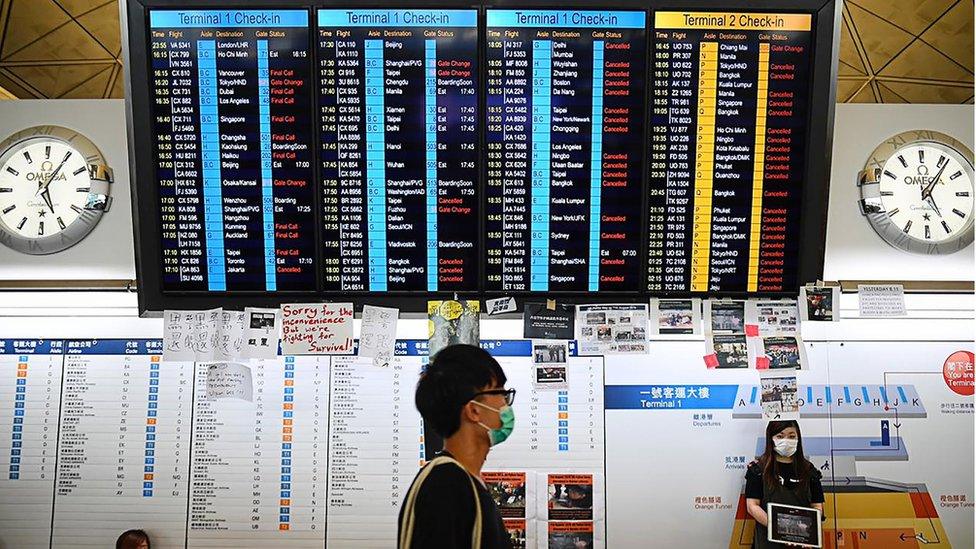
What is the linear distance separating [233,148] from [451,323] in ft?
3.22

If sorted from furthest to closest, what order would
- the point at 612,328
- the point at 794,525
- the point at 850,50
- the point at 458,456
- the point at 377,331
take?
the point at 850,50 → the point at 794,525 → the point at 612,328 → the point at 377,331 → the point at 458,456

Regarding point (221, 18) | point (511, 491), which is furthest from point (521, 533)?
point (221, 18)

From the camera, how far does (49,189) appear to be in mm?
3492

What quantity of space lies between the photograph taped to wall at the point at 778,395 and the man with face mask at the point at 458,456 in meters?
1.39

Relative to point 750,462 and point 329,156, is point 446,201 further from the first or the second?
point 750,462

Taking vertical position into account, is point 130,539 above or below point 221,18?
below

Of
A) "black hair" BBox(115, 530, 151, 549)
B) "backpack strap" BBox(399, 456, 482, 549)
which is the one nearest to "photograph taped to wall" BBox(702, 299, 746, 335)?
"backpack strap" BBox(399, 456, 482, 549)

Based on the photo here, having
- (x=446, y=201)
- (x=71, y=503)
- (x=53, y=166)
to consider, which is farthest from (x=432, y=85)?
(x=71, y=503)

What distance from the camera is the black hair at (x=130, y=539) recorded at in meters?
3.36

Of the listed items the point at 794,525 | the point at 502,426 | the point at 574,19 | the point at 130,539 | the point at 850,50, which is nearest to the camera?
the point at 502,426

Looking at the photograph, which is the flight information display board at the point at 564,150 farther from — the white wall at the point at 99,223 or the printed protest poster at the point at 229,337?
the white wall at the point at 99,223

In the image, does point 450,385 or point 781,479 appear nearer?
point 450,385

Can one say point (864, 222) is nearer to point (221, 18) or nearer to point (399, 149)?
point (399, 149)

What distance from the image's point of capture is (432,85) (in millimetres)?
2832
